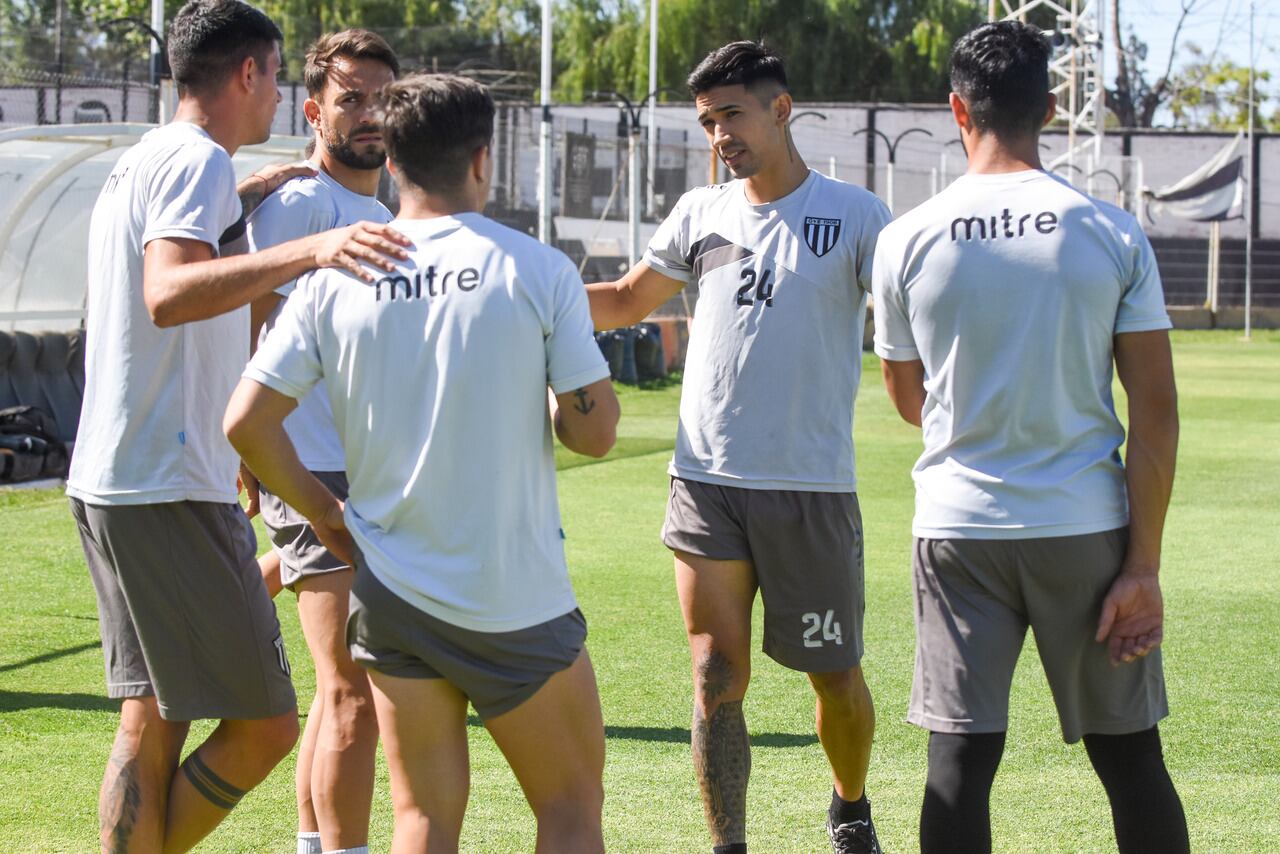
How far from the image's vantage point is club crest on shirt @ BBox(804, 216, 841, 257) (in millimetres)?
4707

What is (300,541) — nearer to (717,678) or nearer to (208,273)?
(208,273)

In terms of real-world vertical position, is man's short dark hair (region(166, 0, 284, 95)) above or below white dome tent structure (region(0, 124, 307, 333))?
above

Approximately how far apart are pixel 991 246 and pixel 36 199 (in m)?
12.8

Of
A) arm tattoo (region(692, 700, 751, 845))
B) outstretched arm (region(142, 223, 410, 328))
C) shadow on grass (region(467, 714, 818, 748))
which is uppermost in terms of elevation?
outstretched arm (region(142, 223, 410, 328))

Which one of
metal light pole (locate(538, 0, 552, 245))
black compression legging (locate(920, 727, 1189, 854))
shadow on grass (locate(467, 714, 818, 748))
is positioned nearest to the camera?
black compression legging (locate(920, 727, 1189, 854))

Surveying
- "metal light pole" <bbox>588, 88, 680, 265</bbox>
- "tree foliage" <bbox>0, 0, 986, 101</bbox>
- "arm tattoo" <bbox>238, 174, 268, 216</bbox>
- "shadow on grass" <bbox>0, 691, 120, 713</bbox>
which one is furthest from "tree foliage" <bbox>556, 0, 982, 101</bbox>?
"arm tattoo" <bbox>238, 174, 268, 216</bbox>

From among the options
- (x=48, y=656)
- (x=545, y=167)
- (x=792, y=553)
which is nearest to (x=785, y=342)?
(x=792, y=553)

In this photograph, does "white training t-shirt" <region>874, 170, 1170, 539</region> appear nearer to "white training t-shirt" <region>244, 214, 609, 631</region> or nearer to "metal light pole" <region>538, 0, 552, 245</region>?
"white training t-shirt" <region>244, 214, 609, 631</region>

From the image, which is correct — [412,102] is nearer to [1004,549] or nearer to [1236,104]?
[1004,549]

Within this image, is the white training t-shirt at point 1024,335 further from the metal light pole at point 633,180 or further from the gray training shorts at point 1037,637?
the metal light pole at point 633,180

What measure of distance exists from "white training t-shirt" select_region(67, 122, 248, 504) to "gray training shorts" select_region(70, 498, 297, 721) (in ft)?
0.21

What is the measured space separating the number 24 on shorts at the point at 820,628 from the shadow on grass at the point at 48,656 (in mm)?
3915

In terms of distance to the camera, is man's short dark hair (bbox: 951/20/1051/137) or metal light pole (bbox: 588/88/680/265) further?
metal light pole (bbox: 588/88/680/265)

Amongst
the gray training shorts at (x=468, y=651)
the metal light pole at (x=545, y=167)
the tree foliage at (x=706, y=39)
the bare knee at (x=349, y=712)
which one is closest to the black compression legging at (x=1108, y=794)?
the gray training shorts at (x=468, y=651)
